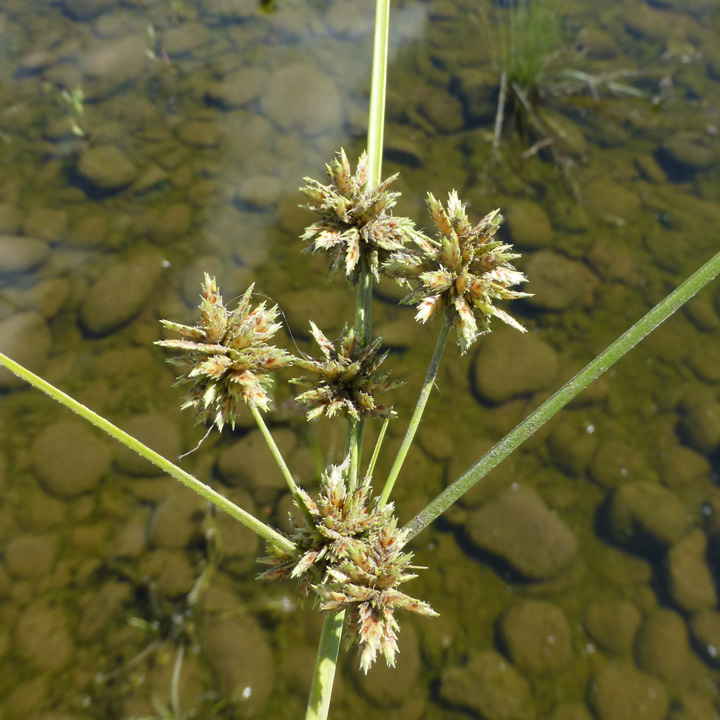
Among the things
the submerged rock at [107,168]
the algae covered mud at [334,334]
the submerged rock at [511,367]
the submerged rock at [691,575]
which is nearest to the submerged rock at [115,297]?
the algae covered mud at [334,334]

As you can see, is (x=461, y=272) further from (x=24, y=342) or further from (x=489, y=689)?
(x=24, y=342)

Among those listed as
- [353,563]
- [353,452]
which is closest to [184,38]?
[353,452]

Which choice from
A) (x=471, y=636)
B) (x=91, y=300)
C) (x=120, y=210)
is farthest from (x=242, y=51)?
(x=471, y=636)

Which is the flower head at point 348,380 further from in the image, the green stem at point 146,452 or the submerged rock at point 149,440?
the submerged rock at point 149,440

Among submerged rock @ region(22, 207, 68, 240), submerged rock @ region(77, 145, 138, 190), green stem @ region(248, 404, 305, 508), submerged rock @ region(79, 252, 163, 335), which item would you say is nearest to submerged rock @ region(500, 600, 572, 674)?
green stem @ region(248, 404, 305, 508)

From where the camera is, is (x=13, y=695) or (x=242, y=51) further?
(x=242, y=51)

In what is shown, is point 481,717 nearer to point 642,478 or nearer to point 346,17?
point 642,478
